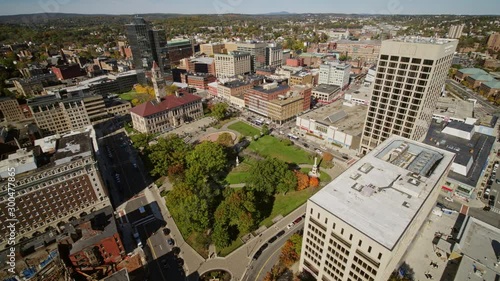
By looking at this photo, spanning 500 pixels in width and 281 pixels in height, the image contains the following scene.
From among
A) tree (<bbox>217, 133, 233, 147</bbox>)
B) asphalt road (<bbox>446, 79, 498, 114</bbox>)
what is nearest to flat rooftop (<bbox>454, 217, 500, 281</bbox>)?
tree (<bbox>217, 133, 233, 147</bbox>)

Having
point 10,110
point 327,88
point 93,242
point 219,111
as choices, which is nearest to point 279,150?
point 219,111

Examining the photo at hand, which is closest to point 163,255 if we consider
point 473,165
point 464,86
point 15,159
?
point 15,159

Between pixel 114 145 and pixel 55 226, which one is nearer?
pixel 55 226

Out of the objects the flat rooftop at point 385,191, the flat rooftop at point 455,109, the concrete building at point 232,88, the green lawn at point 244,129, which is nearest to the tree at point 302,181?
the flat rooftop at point 385,191

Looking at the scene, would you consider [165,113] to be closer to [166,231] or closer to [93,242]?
[166,231]

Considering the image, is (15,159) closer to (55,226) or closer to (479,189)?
(55,226)

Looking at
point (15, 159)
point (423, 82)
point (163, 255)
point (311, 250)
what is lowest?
point (163, 255)

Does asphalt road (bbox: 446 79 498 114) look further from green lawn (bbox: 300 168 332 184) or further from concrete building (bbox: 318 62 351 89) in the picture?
green lawn (bbox: 300 168 332 184)
